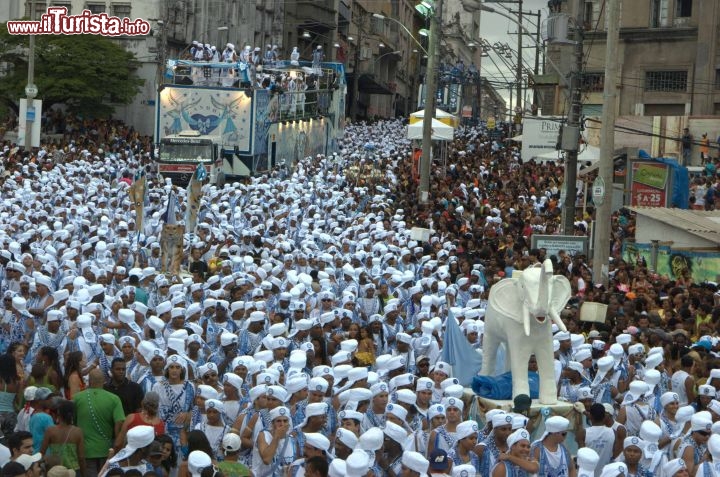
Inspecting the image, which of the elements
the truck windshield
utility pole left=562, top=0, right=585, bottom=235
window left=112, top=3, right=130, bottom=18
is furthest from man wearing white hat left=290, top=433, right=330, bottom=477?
window left=112, top=3, right=130, bottom=18

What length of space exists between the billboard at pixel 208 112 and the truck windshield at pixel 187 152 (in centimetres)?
362

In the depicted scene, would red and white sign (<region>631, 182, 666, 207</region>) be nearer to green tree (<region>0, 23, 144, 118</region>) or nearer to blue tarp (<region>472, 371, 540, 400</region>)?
blue tarp (<region>472, 371, 540, 400</region>)

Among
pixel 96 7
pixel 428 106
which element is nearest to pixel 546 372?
pixel 428 106

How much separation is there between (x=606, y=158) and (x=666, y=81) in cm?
3234

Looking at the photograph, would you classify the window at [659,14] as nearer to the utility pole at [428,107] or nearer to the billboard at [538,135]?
the billboard at [538,135]

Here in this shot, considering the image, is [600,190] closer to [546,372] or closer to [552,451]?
[546,372]

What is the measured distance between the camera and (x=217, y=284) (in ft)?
58.0

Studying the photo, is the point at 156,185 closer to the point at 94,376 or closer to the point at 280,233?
the point at 280,233

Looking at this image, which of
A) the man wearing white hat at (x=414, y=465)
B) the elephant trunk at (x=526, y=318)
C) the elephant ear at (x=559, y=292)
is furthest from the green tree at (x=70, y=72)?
the man wearing white hat at (x=414, y=465)

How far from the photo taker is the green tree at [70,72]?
60.1 meters

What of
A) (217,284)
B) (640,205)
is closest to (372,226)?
(640,205)

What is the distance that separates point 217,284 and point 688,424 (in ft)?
25.5

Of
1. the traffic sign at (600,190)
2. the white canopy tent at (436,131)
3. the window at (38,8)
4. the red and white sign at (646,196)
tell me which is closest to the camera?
the traffic sign at (600,190)

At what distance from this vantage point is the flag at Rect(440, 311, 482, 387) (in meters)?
13.6
